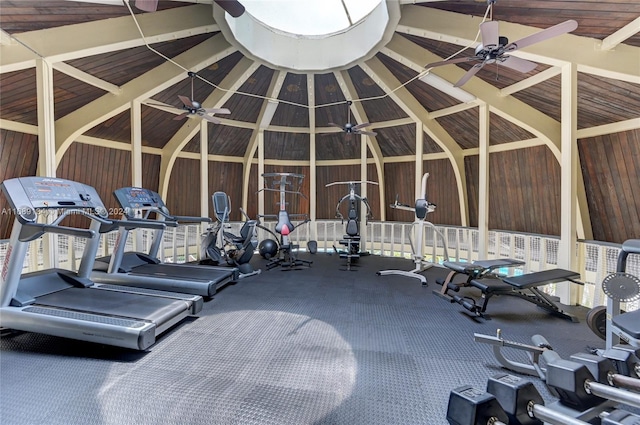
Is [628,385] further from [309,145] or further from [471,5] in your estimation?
[309,145]

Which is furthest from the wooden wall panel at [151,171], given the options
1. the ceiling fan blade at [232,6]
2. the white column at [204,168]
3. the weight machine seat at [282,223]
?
the ceiling fan blade at [232,6]

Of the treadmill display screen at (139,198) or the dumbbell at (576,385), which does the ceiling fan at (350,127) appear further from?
the dumbbell at (576,385)

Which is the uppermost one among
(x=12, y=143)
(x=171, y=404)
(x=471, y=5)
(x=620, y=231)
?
(x=471, y=5)

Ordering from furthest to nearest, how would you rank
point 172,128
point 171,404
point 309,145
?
point 309,145
point 172,128
point 171,404

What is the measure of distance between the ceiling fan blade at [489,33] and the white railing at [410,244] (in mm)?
2897

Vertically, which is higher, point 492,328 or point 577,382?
point 577,382

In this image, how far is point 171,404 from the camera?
187cm

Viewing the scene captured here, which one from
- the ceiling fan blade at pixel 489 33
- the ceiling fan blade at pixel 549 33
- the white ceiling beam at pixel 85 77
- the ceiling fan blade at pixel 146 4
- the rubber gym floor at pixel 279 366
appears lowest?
the rubber gym floor at pixel 279 366

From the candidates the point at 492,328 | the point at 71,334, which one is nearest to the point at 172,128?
the point at 71,334

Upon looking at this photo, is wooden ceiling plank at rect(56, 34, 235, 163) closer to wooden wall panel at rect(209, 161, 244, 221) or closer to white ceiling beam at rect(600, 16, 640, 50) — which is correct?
wooden wall panel at rect(209, 161, 244, 221)

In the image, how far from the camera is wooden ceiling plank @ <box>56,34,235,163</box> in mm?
5074

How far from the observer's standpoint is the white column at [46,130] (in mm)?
3746

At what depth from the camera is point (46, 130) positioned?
3857mm

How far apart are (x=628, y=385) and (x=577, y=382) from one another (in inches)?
11.5
